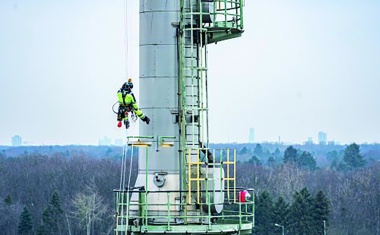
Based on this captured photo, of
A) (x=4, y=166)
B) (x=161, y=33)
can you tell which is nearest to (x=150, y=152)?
(x=161, y=33)

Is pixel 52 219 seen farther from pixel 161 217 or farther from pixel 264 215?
pixel 161 217

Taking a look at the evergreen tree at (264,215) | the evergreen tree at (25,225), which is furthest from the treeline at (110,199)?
the evergreen tree at (25,225)

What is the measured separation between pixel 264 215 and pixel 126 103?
87317 mm

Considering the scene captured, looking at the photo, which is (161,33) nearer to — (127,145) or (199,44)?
(199,44)

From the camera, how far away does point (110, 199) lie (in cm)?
13762

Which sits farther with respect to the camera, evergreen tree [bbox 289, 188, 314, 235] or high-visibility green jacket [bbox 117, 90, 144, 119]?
evergreen tree [bbox 289, 188, 314, 235]

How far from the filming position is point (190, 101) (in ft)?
107

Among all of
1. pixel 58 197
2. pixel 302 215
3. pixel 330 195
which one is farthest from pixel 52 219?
pixel 330 195

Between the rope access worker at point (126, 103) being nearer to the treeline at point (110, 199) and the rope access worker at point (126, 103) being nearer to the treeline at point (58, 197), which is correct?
the treeline at point (110, 199)

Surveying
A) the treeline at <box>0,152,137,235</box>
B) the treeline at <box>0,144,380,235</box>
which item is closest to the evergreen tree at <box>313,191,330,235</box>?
the treeline at <box>0,144,380,235</box>

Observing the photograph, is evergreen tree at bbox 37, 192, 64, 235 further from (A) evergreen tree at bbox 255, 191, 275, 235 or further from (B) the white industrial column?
(B) the white industrial column

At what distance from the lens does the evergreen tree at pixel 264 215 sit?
383 ft

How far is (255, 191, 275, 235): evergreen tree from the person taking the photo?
117 metres

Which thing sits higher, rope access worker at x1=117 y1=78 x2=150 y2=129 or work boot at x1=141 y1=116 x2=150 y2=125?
rope access worker at x1=117 y1=78 x2=150 y2=129
